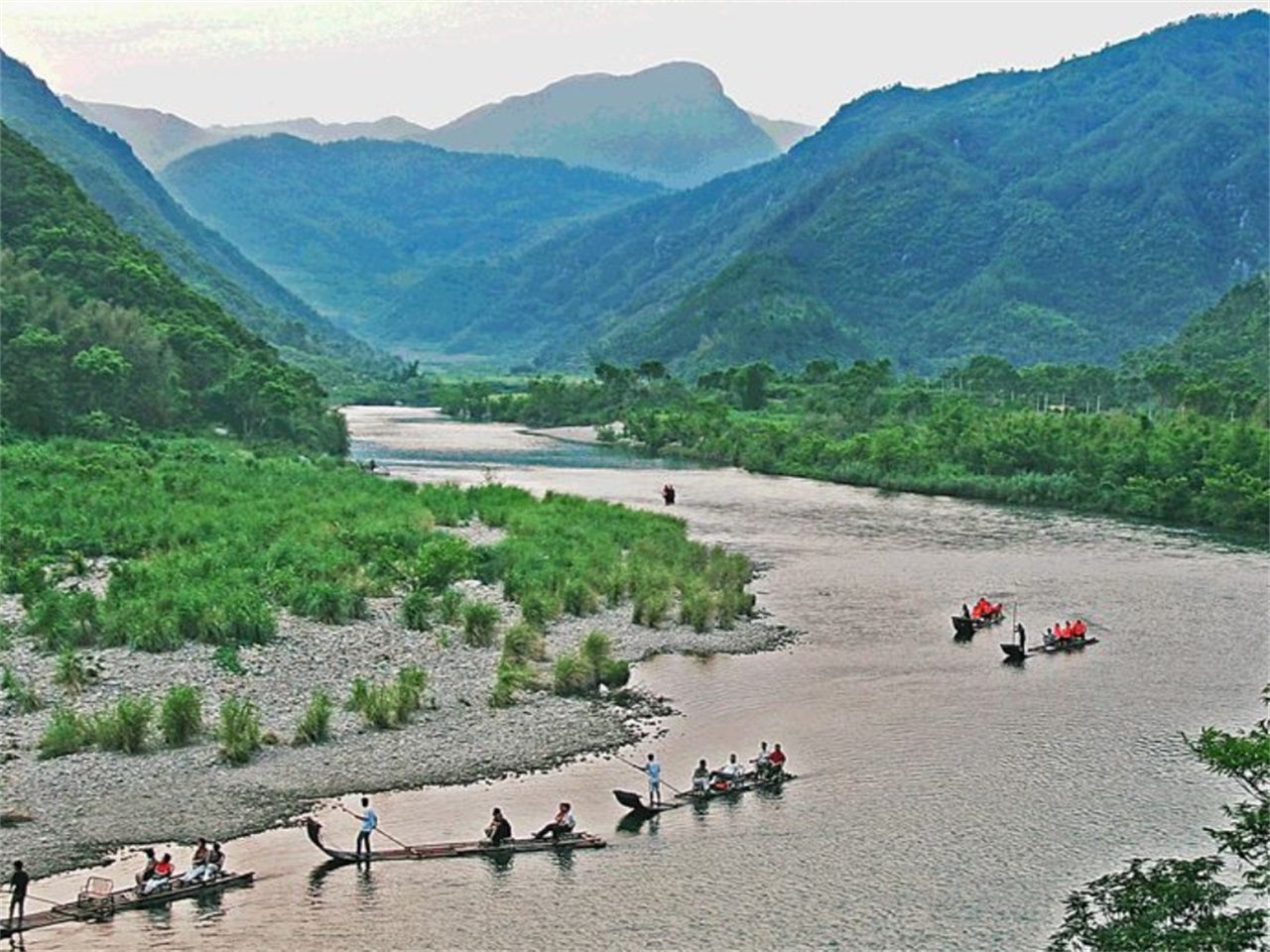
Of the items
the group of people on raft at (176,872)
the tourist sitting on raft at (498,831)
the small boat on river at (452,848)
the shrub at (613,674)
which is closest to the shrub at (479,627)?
the shrub at (613,674)

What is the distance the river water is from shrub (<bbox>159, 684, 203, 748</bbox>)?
481cm

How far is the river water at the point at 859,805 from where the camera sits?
2289 cm

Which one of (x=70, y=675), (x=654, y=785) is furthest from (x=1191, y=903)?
(x=70, y=675)

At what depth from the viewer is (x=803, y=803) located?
94.7ft

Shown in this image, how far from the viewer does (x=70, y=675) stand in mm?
32344

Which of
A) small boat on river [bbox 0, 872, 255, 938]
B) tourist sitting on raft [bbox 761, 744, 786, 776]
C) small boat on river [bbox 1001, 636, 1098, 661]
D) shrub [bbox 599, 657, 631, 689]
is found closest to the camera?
small boat on river [bbox 0, 872, 255, 938]

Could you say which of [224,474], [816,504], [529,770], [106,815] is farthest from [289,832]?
[816,504]

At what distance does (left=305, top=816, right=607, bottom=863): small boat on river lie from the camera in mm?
25125

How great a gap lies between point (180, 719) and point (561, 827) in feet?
30.5

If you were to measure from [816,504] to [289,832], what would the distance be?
59.1m

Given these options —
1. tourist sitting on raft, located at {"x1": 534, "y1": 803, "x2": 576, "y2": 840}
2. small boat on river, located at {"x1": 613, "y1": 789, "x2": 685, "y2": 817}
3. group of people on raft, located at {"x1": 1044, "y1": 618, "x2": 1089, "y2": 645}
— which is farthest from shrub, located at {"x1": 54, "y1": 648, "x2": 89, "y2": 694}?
group of people on raft, located at {"x1": 1044, "y1": 618, "x2": 1089, "y2": 645}

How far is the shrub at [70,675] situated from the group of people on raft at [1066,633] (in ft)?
93.0

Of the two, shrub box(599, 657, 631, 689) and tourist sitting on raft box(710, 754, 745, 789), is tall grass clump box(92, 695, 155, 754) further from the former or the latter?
tourist sitting on raft box(710, 754, 745, 789)

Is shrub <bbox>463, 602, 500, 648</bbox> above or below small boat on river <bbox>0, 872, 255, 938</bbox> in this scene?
above
